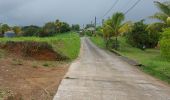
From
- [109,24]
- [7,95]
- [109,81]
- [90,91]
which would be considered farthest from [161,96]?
[109,24]

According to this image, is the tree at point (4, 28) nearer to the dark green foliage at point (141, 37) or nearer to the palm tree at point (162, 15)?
the dark green foliage at point (141, 37)

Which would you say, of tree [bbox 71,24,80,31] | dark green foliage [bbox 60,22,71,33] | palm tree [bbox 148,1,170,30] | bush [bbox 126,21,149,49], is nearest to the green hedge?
palm tree [bbox 148,1,170,30]

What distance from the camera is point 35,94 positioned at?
12555 mm

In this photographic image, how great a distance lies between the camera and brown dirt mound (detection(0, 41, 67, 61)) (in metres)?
28.2

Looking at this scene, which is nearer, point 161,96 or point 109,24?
point 161,96

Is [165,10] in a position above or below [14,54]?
above

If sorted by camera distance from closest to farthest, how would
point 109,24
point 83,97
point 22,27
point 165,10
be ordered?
1. point 83,97
2. point 165,10
3. point 109,24
4. point 22,27

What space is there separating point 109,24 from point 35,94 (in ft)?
149

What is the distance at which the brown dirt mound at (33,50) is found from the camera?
28.2 m

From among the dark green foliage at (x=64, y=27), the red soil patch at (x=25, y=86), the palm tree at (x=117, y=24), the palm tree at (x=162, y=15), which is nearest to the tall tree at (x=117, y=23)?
the palm tree at (x=117, y=24)

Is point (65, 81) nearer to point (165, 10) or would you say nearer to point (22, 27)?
point (165, 10)

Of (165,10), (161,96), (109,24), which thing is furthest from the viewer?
(109,24)

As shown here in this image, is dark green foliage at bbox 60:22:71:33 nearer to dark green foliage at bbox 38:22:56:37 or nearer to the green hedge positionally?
dark green foliage at bbox 38:22:56:37

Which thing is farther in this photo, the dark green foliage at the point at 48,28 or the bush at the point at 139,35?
the dark green foliage at the point at 48,28
